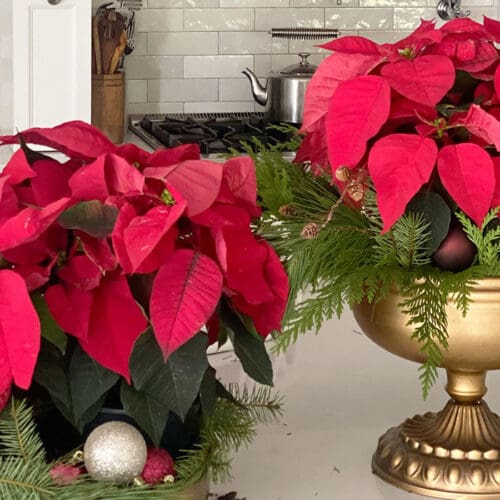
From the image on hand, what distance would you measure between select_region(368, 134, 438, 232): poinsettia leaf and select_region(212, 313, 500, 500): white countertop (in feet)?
0.83

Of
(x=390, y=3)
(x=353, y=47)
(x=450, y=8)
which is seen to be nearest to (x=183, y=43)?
(x=390, y=3)

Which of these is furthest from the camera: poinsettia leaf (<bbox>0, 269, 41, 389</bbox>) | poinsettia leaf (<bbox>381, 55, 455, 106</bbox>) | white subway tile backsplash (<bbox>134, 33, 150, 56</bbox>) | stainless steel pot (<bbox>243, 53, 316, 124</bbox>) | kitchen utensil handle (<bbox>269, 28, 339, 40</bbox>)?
white subway tile backsplash (<bbox>134, 33, 150, 56</bbox>)

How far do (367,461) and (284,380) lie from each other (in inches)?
8.8

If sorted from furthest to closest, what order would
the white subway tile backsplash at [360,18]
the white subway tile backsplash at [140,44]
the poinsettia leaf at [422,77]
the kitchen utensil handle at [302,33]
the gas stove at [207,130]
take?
the white subway tile backsplash at [360,18], the white subway tile backsplash at [140,44], the kitchen utensil handle at [302,33], the gas stove at [207,130], the poinsettia leaf at [422,77]

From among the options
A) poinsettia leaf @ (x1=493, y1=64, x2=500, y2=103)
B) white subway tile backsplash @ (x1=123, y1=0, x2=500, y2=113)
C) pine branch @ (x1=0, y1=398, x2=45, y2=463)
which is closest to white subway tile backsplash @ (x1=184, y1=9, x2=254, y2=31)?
white subway tile backsplash @ (x1=123, y1=0, x2=500, y2=113)

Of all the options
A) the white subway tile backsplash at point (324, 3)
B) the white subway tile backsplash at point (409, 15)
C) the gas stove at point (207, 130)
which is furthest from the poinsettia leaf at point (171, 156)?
the white subway tile backsplash at point (409, 15)

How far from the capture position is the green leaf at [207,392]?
0.69m

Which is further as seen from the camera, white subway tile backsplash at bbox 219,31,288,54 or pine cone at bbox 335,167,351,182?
white subway tile backsplash at bbox 219,31,288,54

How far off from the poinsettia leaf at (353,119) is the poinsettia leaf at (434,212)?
0.19 ft

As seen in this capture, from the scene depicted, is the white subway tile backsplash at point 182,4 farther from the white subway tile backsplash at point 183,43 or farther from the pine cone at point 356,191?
the pine cone at point 356,191

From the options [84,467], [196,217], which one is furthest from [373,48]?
[84,467]

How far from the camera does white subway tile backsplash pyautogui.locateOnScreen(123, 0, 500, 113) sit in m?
3.68

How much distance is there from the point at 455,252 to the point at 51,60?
262 cm

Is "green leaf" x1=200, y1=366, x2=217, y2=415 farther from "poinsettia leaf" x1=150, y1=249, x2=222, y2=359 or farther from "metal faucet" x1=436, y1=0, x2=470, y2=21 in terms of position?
"metal faucet" x1=436, y1=0, x2=470, y2=21
